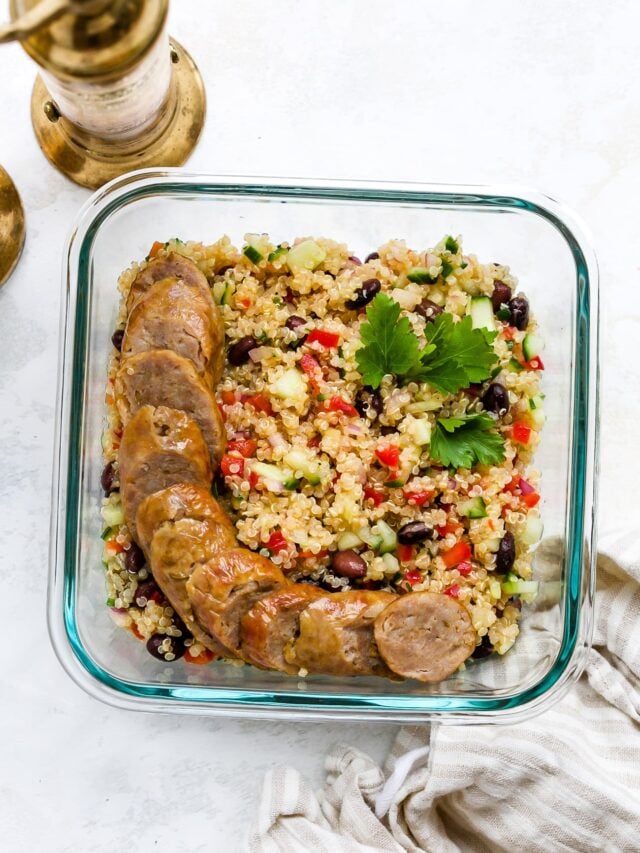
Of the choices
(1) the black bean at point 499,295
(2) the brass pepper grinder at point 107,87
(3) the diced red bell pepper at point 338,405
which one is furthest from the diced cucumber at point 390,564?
(2) the brass pepper grinder at point 107,87

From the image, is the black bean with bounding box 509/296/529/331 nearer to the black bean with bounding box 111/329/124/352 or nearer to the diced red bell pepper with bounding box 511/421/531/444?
the diced red bell pepper with bounding box 511/421/531/444

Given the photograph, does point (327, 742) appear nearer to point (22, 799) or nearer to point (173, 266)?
point (22, 799)

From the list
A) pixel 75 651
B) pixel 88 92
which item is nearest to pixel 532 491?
pixel 75 651

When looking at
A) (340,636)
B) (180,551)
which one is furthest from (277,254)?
(340,636)

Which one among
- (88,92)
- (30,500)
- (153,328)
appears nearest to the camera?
(88,92)

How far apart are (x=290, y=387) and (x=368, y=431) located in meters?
0.29

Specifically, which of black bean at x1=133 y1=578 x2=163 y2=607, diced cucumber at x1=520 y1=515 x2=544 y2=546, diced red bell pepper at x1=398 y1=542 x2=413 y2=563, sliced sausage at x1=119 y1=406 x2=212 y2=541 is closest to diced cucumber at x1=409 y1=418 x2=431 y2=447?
diced red bell pepper at x1=398 y1=542 x2=413 y2=563

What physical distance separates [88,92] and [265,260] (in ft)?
2.57

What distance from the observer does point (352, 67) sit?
11.8ft

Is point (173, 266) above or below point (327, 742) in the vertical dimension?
above

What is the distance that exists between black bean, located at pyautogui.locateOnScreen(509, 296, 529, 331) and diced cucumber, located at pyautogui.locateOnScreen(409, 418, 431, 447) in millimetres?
501

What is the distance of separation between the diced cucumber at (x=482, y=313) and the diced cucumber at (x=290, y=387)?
2.02ft

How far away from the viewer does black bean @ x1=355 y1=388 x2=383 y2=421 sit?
10.3 ft

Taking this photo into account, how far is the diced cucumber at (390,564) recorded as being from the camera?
3.10m
